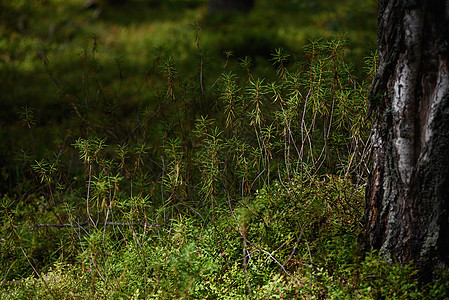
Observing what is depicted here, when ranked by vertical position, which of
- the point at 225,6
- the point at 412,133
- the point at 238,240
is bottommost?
the point at 238,240

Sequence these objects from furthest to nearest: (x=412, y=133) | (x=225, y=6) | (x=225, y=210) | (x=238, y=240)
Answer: (x=225, y=6) < (x=225, y=210) < (x=238, y=240) < (x=412, y=133)

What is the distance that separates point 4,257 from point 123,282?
4.12ft

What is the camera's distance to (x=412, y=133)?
2.35 meters

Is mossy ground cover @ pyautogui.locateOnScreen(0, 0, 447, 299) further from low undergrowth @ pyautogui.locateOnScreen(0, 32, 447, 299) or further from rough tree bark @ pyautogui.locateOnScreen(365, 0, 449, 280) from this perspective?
rough tree bark @ pyautogui.locateOnScreen(365, 0, 449, 280)

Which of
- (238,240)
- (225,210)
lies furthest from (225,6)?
(238,240)

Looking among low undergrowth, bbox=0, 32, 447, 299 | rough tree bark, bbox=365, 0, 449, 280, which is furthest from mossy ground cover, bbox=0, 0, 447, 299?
rough tree bark, bbox=365, 0, 449, 280

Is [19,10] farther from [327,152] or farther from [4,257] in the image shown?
[327,152]

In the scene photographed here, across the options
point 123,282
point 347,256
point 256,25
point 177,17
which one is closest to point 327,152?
point 347,256

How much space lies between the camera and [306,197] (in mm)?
3039

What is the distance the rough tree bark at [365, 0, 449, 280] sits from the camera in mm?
2250

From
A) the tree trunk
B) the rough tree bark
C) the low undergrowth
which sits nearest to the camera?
the rough tree bark

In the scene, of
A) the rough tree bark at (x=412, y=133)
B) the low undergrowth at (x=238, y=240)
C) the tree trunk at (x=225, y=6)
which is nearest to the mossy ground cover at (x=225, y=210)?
the low undergrowth at (x=238, y=240)

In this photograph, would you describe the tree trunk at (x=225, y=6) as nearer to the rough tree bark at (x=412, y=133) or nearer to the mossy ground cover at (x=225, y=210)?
the mossy ground cover at (x=225, y=210)

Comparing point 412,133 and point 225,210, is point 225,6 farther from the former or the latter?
point 412,133
